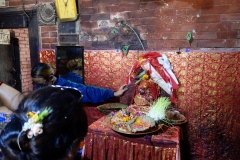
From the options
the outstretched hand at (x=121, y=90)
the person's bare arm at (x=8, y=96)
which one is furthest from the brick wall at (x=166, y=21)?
the person's bare arm at (x=8, y=96)

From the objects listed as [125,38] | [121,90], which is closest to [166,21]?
[125,38]

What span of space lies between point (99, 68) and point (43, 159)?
Answer: 2062 millimetres

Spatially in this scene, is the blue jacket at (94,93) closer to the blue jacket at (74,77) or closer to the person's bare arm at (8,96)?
the blue jacket at (74,77)

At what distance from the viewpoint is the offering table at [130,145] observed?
1.66m

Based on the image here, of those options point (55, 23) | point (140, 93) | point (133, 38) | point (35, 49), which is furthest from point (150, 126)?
point (35, 49)

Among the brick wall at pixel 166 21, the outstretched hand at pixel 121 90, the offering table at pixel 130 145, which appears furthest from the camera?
the outstretched hand at pixel 121 90

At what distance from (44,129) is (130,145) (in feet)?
3.85

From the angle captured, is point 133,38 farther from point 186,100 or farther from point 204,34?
point 186,100

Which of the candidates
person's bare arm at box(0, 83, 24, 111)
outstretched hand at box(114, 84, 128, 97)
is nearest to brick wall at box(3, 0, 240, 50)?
outstretched hand at box(114, 84, 128, 97)

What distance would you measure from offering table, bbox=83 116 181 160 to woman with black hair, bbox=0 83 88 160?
3.36ft

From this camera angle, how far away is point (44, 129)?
0.71m

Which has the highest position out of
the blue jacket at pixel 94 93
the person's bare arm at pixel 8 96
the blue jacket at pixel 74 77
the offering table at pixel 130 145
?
the person's bare arm at pixel 8 96

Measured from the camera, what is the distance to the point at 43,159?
72cm

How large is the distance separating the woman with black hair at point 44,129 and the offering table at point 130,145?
3.36 feet
